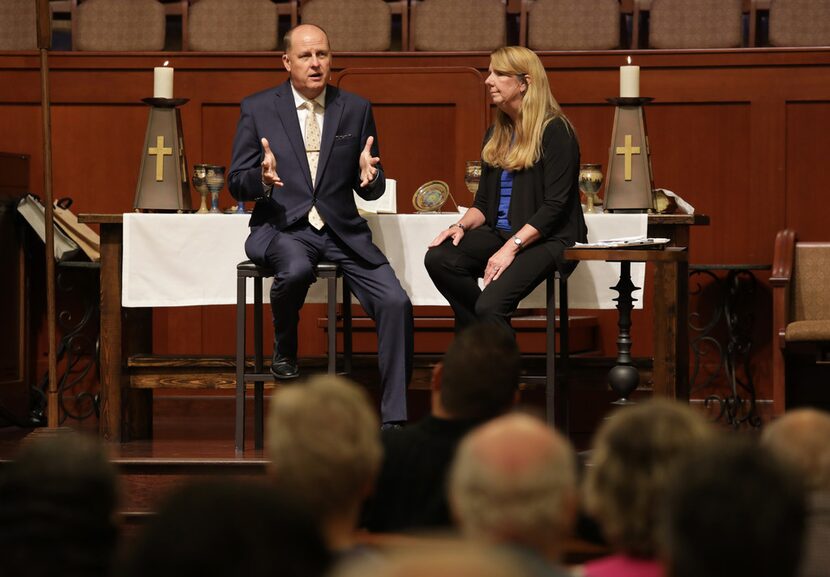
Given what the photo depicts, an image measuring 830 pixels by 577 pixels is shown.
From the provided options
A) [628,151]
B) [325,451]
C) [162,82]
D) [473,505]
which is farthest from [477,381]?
[162,82]

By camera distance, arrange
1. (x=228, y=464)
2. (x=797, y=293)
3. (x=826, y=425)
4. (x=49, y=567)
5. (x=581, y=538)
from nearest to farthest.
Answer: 1. (x=49, y=567)
2. (x=826, y=425)
3. (x=581, y=538)
4. (x=228, y=464)
5. (x=797, y=293)

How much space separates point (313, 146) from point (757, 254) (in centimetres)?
237

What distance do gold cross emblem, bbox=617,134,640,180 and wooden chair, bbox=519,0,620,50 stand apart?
1.44m

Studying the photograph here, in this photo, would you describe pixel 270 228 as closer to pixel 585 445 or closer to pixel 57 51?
pixel 585 445

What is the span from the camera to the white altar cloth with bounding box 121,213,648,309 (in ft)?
15.6

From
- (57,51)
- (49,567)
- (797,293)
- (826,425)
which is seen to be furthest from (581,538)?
(57,51)

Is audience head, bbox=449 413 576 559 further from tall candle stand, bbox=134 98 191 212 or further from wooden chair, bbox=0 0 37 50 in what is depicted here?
wooden chair, bbox=0 0 37 50

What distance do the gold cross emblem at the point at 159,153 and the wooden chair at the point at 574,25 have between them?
2.08 m

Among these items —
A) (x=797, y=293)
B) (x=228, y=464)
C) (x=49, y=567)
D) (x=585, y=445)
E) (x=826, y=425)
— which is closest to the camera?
(x=49, y=567)

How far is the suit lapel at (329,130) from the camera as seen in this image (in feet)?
15.3

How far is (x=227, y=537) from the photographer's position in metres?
1.23

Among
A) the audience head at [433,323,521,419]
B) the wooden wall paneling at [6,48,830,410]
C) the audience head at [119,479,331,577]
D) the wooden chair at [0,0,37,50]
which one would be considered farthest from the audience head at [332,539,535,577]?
the wooden chair at [0,0,37,50]

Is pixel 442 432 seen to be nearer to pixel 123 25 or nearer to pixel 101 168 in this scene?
pixel 101 168

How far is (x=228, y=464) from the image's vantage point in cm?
420
